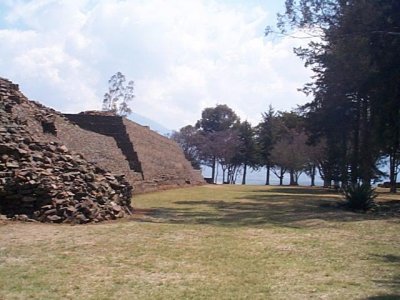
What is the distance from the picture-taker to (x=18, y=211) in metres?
12.0

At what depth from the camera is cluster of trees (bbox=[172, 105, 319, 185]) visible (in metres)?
50.8

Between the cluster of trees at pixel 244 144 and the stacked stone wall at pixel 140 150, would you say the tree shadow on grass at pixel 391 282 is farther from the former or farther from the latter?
the cluster of trees at pixel 244 144

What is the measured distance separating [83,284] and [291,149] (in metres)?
44.6

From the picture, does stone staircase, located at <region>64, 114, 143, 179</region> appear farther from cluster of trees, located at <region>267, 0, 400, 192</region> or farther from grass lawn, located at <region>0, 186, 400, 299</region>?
grass lawn, located at <region>0, 186, 400, 299</region>

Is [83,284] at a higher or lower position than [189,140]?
lower

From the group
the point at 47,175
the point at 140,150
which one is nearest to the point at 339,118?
the point at 140,150

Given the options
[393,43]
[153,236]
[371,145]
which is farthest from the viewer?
[371,145]

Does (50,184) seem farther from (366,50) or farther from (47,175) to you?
(366,50)

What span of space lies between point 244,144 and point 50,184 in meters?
47.0

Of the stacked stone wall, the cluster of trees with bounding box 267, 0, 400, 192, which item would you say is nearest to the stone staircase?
the stacked stone wall

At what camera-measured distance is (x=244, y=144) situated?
191 ft

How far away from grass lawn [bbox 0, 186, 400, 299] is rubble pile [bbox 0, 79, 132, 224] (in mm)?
813

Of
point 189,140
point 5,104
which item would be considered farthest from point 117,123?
point 189,140

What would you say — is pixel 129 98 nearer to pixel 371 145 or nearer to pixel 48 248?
pixel 371 145
